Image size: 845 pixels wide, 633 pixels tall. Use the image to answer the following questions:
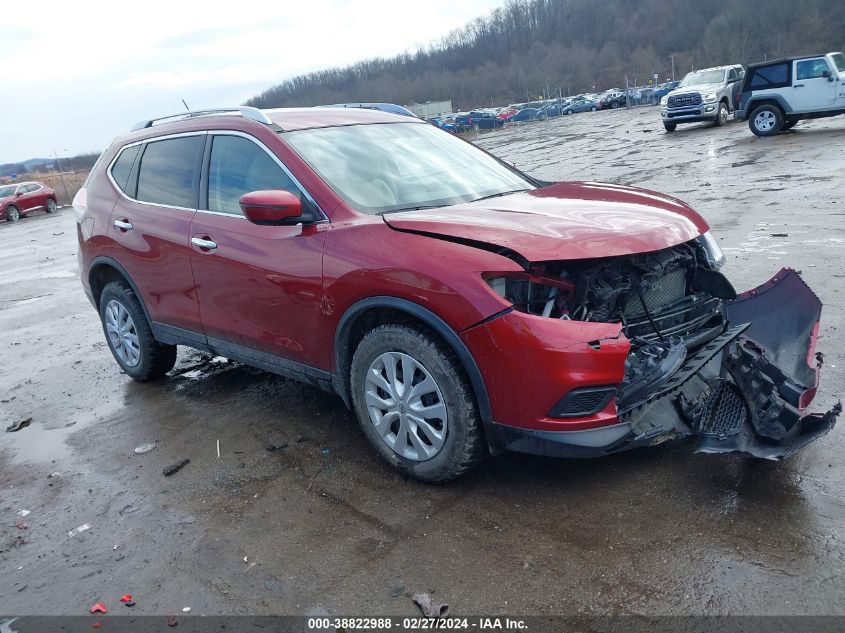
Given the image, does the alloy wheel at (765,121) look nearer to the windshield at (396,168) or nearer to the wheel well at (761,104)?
the wheel well at (761,104)

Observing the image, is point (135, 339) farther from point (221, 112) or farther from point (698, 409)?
point (698, 409)

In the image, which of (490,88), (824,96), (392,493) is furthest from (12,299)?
(490,88)

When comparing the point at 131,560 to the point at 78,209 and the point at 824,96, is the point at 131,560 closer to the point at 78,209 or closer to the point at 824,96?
the point at 78,209

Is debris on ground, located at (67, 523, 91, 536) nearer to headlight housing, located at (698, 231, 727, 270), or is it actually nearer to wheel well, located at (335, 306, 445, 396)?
wheel well, located at (335, 306, 445, 396)

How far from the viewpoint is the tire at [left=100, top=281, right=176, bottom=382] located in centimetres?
543

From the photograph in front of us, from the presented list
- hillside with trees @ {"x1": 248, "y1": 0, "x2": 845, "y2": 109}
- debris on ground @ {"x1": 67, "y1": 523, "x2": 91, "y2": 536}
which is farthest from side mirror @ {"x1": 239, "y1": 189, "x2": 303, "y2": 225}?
hillside with trees @ {"x1": 248, "y1": 0, "x2": 845, "y2": 109}

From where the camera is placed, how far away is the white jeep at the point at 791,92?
17.8m

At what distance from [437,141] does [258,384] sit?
7.53ft

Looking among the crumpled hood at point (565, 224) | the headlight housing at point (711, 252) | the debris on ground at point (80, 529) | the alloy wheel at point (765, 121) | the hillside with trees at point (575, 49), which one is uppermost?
the hillside with trees at point (575, 49)

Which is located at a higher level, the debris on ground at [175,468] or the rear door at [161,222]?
the rear door at [161,222]

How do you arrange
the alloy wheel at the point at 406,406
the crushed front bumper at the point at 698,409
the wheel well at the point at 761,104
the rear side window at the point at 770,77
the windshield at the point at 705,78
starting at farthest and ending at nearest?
the windshield at the point at 705,78 < the wheel well at the point at 761,104 < the rear side window at the point at 770,77 < the alloy wheel at the point at 406,406 < the crushed front bumper at the point at 698,409

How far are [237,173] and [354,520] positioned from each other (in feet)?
7.51

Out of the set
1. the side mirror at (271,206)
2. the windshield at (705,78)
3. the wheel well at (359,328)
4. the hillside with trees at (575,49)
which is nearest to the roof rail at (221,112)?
the side mirror at (271,206)

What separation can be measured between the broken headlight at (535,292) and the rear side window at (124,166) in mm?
3473
